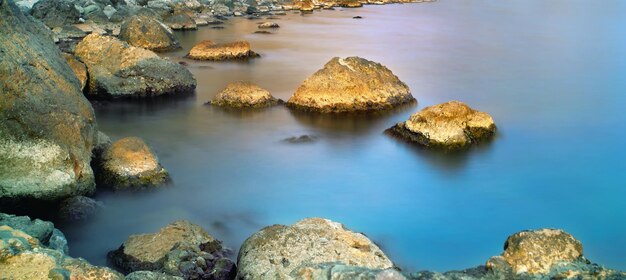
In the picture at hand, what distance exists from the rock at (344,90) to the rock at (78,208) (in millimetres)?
6318

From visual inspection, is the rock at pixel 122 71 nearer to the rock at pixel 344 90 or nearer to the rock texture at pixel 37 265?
the rock at pixel 344 90

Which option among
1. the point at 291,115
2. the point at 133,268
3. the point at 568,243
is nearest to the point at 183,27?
the point at 291,115

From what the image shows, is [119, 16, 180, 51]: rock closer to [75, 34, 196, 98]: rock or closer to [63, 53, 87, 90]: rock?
[75, 34, 196, 98]: rock

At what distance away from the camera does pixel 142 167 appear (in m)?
9.02

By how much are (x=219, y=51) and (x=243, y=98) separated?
639 cm

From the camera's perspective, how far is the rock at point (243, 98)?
45.8 feet

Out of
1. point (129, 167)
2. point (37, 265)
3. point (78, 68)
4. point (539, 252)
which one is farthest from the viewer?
point (78, 68)

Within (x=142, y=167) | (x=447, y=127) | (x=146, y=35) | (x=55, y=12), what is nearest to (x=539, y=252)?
(x=142, y=167)

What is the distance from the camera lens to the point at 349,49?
2447cm

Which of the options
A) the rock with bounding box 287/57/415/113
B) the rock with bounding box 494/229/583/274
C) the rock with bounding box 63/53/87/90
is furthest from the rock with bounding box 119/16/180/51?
the rock with bounding box 494/229/583/274

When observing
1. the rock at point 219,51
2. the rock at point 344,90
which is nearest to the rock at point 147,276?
the rock at point 344,90

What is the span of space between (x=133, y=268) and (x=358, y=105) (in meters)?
7.88

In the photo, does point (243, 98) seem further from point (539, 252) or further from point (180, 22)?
point (180, 22)

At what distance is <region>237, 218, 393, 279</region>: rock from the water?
1.30m
